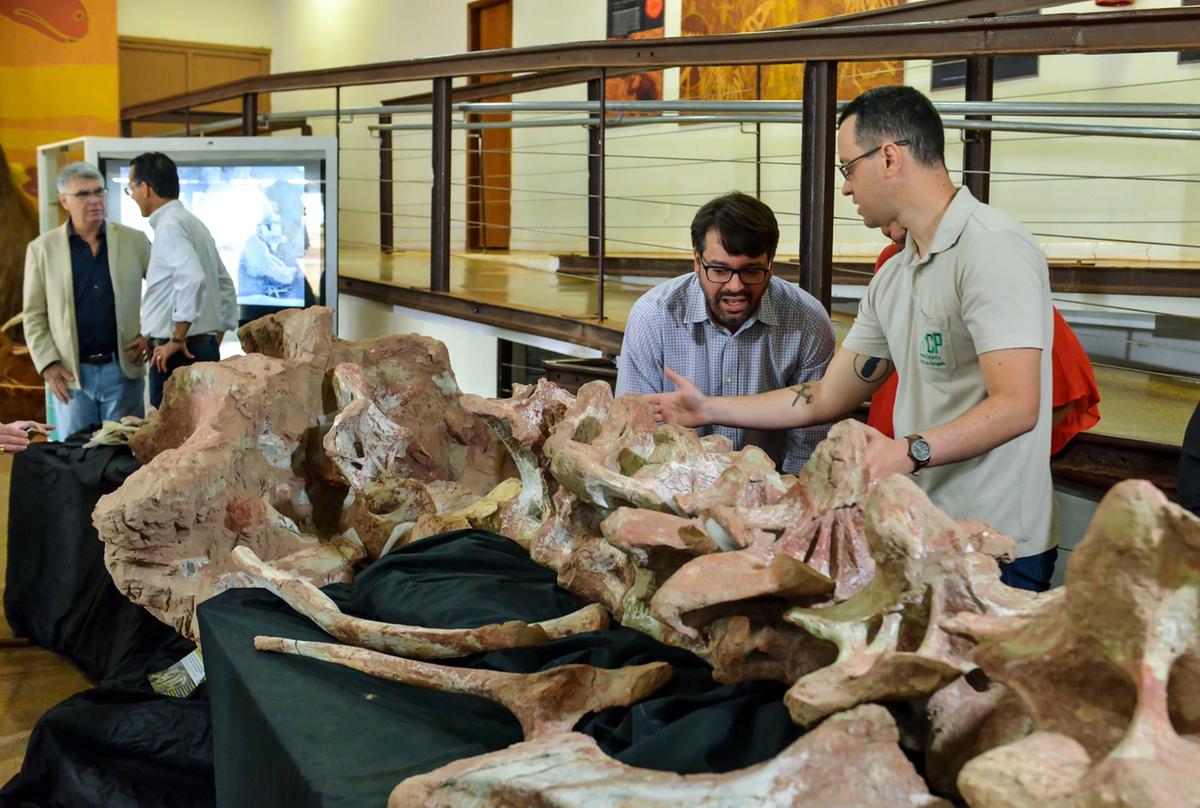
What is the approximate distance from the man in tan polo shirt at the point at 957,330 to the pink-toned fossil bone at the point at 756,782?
2.42ft

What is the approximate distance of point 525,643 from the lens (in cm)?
176

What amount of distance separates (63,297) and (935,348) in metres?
4.15

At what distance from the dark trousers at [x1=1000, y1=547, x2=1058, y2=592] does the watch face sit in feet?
1.34

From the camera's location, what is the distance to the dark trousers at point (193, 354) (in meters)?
5.08

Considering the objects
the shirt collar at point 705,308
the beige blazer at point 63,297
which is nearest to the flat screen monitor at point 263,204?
the beige blazer at point 63,297

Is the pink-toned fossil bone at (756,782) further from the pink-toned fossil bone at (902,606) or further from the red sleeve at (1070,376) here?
the red sleeve at (1070,376)

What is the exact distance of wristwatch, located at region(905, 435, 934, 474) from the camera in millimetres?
1856

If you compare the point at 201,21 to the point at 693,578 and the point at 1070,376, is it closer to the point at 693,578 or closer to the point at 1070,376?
the point at 1070,376

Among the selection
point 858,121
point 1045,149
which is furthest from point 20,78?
point 858,121

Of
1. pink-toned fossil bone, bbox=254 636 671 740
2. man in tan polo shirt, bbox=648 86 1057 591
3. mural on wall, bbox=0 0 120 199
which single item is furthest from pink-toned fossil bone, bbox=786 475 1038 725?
mural on wall, bbox=0 0 120 199

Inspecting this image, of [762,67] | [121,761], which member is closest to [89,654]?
[121,761]

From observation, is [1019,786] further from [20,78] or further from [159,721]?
[20,78]

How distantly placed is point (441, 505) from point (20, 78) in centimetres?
845

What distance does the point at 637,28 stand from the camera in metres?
8.34
